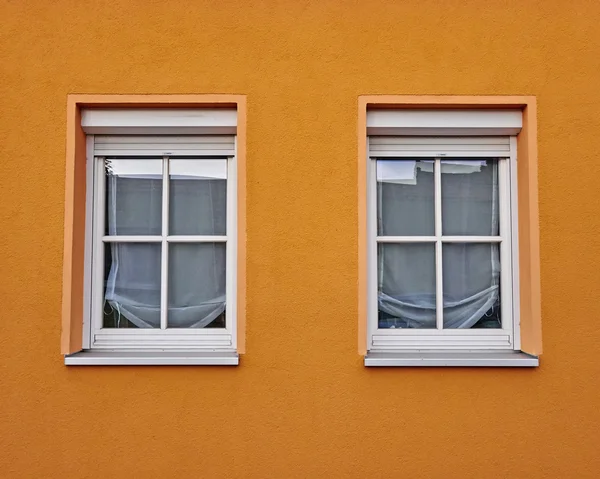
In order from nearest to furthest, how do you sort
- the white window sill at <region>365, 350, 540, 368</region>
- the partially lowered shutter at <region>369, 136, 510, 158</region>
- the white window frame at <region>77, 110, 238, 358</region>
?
the white window sill at <region>365, 350, 540, 368</region>, the white window frame at <region>77, 110, 238, 358</region>, the partially lowered shutter at <region>369, 136, 510, 158</region>

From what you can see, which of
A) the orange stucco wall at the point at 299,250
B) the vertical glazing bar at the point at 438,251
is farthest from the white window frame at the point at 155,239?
the vertical glazing bar at the point at 438,251

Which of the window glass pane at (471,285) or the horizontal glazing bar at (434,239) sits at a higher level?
the horizontal glazing bar at (434,239)

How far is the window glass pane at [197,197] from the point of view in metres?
3.80

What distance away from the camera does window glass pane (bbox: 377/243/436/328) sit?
3.78 metres

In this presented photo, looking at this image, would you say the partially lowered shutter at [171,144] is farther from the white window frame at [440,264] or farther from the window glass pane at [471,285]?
the window glass pane at [471,285]

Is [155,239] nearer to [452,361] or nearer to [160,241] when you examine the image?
[160,241]

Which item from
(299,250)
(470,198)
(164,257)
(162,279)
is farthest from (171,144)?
A: (470,198)

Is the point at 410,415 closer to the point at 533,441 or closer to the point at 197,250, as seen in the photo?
the point at 533,441

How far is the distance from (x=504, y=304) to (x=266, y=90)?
1959 millimetres

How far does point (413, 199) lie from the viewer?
3.82m

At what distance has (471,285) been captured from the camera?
3.80 metres

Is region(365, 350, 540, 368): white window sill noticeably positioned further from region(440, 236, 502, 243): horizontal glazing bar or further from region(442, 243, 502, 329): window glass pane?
region(440, 236, 502, 243): horizontal glazing bar

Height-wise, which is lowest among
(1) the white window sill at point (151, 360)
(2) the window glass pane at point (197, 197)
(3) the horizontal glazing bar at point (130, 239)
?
(1) the white window sill at point (151, 360)

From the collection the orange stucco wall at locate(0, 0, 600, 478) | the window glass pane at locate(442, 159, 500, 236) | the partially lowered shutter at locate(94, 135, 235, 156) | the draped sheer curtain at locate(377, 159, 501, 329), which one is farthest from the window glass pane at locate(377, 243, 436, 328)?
A: the partially lowered shutter at locate(94, 135, 235, 156)
